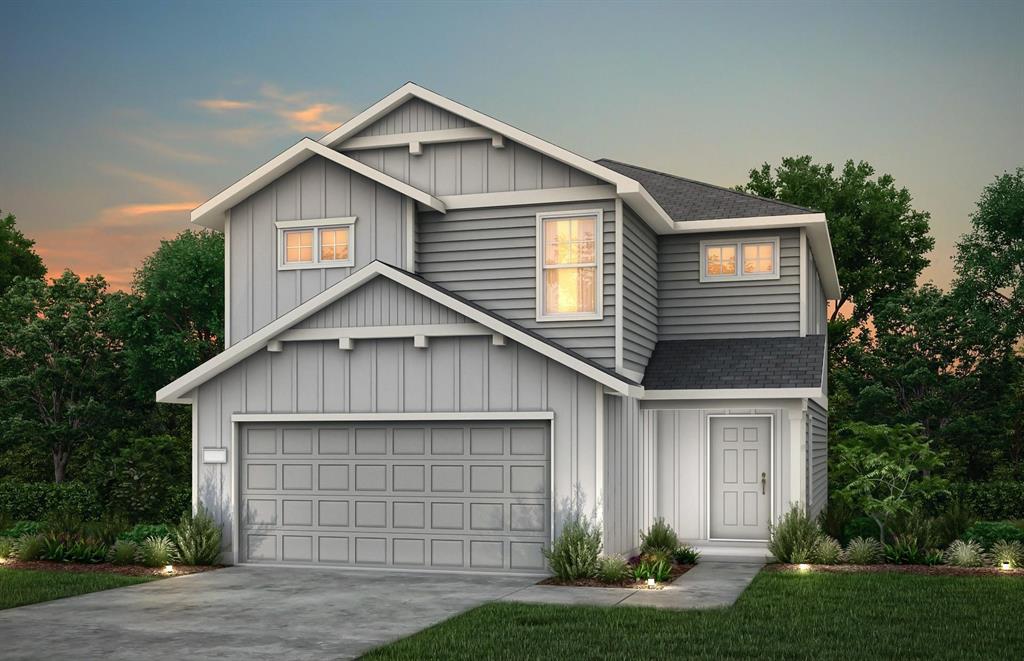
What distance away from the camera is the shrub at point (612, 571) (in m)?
15.1

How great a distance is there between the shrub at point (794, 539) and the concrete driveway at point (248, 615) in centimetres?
392

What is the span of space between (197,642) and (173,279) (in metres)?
23.9

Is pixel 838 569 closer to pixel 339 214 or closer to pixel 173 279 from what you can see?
pixel 339 214

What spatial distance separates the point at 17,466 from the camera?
111 ft

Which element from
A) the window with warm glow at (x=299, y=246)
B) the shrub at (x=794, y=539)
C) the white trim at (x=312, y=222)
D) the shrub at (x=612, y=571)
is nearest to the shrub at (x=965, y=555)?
the shrub at (x=794, y=539)

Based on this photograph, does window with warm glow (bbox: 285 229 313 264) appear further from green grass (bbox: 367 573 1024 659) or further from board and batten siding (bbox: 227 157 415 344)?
green grass (bbox: 367 573 1024 659)

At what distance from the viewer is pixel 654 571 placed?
15117 millimetres

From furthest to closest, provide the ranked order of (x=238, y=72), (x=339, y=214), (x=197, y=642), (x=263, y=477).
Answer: (x=238, y=72) → (x=339, y=214) → (x=263, y=477) → (x=197, y=642)

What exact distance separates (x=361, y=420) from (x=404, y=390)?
82 cm

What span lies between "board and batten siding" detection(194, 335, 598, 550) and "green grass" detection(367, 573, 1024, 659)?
10.6 ft

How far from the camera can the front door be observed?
18797 mm

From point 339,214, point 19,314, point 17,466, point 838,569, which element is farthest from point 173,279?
point 838,569

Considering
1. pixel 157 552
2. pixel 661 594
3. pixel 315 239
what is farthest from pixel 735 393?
pixel 157 552

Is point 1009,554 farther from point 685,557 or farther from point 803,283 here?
point 803,283
